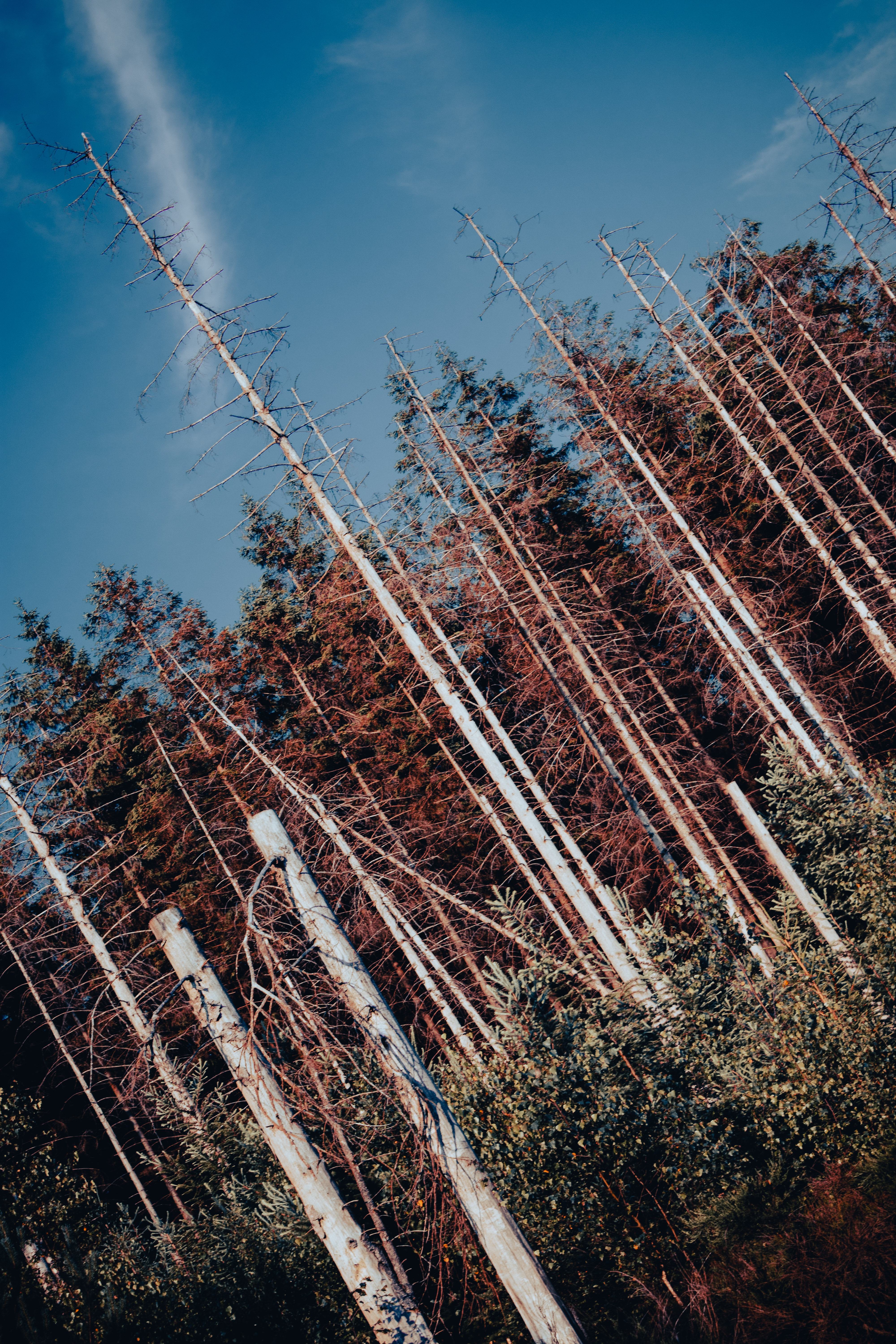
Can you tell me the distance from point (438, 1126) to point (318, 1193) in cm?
91

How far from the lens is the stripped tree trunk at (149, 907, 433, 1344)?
4.07 meters

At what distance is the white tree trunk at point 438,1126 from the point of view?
4.27 m

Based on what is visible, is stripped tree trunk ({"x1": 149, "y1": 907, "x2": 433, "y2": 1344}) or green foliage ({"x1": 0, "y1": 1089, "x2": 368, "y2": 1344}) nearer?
green foliage ({"x1": 0, "y1": 1089, "x2": 368, "y2": 1344})

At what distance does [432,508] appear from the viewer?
1173 cm

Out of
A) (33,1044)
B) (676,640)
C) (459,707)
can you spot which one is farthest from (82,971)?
(676,640)

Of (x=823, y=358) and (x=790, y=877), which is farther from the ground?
(x=823, y=358)

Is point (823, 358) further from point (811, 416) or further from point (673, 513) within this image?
point (673, 513)

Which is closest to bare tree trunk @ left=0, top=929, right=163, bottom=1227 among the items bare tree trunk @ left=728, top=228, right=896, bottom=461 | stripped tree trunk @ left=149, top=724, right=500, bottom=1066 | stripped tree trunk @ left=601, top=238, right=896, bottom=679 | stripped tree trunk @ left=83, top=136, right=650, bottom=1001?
stripped tree trunk @ left=149, top=724, right=500, bottom=1066

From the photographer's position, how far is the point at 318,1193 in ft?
14.1

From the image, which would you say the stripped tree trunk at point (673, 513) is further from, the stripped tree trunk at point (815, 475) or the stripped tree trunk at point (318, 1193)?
the stripped tree trunk at point (318, 1193)

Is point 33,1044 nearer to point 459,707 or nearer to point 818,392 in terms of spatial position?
point 459,707

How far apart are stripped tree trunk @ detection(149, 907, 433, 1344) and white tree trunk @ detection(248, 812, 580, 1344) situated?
0.64 meters

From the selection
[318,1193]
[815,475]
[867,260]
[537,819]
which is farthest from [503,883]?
[867,260]

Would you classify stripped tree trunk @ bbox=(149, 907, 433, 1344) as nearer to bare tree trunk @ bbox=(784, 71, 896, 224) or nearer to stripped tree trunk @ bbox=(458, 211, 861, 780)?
stripped tree trunk @ bbox=(458, 211, 861, 780)
